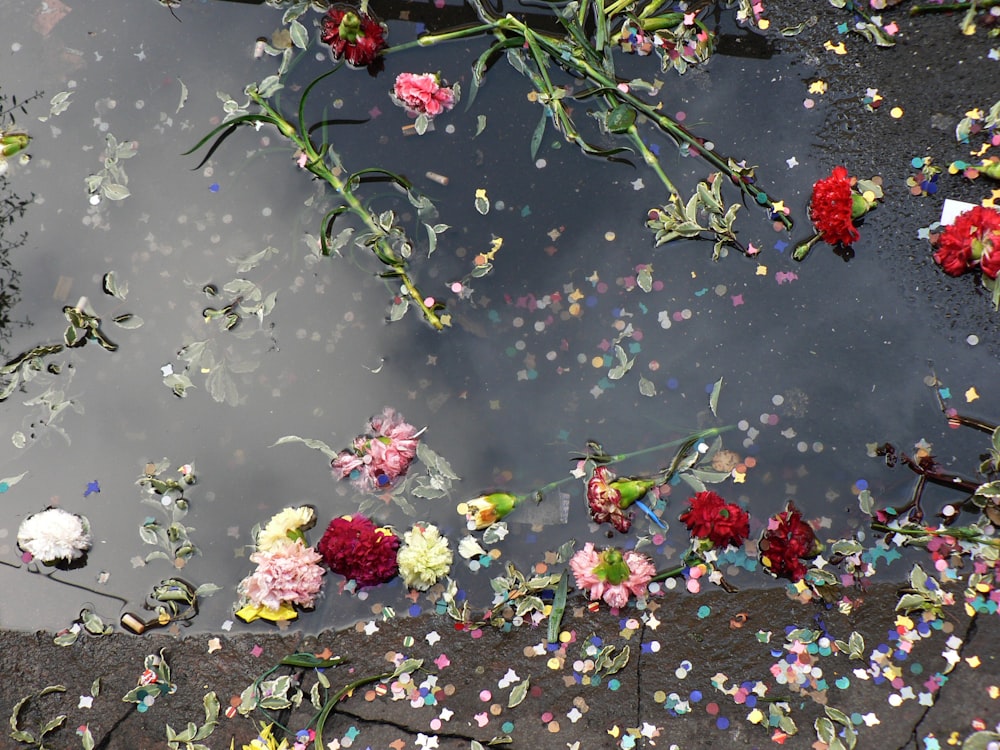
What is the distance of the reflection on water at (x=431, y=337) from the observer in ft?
6.09

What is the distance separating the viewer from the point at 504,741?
1774 millimetres

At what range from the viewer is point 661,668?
1794 millimetres

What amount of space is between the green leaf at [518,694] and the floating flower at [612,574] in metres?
0.25

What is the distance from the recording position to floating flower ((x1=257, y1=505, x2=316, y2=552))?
182 cm

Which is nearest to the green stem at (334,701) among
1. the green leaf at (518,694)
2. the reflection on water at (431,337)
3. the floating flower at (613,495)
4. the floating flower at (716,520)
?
the reflection on water at (431,337)

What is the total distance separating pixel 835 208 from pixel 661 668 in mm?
1174

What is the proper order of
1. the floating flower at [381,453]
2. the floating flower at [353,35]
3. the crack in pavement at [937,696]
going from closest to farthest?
1. the crack in pavement at [937,696]
2. the floating flower at [381,453]
3. the floating flower at [353,35]

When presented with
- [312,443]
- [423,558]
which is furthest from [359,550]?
[312,443]

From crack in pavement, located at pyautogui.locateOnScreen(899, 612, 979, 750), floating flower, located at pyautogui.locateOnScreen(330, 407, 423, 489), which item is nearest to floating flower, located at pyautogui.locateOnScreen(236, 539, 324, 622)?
floating flower, located at pyautogui.locateOnScreen(330, 407, 423, 489)

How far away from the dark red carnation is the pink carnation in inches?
57.6

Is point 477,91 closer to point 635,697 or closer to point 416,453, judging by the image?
point 416,453

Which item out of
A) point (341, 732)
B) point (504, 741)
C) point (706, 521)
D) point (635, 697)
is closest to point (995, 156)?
point (706, 521)

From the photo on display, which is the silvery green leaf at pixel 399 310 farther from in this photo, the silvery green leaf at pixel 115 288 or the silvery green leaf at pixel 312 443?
the silvery green leaf at pixel 115 288

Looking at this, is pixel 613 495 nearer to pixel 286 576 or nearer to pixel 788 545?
pixel 788 545
